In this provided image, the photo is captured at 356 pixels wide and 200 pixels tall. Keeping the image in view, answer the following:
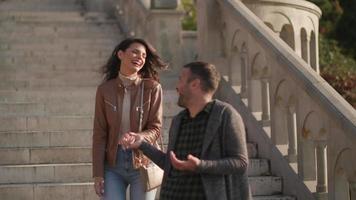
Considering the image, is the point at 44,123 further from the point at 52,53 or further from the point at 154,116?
the point at 52,53

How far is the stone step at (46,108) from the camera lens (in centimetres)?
932

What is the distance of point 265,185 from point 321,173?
26.5 inches

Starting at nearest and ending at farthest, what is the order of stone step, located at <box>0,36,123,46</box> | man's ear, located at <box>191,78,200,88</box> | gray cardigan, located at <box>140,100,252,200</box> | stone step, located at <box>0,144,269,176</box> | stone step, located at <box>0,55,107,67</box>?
1. gray cardigan, located at <box>140,100,252,200</box>
2. man's ear, located at <box>191,78,200,88</box>
3. stone step, located at <box>0,144,269,176</box>
4. stone step, located at <box>0,55,107,67</box>
5. stone step, located at <box>0,36,123,46</box>

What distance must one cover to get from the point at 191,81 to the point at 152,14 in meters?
7.66

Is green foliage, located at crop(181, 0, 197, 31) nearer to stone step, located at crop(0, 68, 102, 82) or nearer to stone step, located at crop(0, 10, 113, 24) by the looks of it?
stone step, located at crop(0, 10, 113, 24)

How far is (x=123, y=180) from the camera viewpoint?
17.8 feet

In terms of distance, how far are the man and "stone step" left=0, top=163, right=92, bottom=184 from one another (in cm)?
309

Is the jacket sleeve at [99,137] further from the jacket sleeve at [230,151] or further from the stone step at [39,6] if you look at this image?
the stone step at [39,6]

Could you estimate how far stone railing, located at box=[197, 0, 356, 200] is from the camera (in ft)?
22.6

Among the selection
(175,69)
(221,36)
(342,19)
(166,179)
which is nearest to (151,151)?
(166,179)

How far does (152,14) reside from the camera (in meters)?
12.1

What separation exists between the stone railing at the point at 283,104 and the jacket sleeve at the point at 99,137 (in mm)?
2067

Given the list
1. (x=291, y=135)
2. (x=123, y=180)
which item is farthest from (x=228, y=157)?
(x=291, y=135)

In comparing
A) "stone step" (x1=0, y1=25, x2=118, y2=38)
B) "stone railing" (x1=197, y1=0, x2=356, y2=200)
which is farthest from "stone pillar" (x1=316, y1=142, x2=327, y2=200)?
"stone step" (x1=0, y1=25, x2=118, y2=38)
